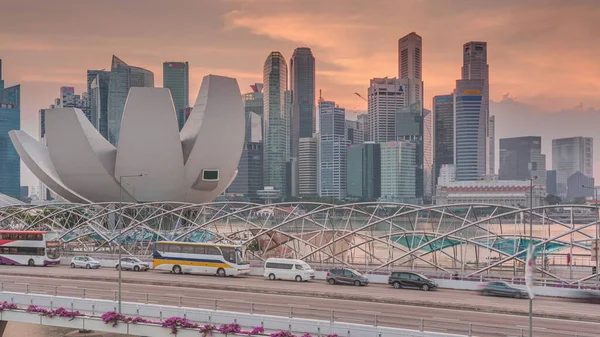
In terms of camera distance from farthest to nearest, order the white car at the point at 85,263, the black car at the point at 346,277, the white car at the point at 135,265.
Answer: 1. the white car at the point at 85,263
2. the white car at the point at 135,265
3. the black car at the point at 346,277

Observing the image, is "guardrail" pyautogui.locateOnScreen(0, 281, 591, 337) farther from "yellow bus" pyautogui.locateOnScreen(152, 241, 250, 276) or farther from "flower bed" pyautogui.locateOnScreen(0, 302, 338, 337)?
"yellow bus" pyautogui.locateOnScreen(152, 241, 250, 276)

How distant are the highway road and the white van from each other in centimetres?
62

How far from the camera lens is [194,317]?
2497 centimetres

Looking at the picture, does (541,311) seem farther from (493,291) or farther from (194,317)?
(194,317)

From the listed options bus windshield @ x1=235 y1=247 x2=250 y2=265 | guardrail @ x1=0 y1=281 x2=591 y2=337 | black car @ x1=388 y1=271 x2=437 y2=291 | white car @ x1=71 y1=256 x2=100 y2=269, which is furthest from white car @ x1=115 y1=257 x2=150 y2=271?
black car @ x1=388 y1=271 x2=437 y2=291

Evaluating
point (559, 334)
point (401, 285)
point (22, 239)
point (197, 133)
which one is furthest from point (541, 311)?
point (197, 133)

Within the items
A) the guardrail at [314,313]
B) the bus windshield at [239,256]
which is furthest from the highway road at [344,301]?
the bus windshield at [239,256]

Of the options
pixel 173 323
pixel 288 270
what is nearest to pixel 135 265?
pixel 288 270

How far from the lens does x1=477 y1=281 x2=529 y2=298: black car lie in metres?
32.2

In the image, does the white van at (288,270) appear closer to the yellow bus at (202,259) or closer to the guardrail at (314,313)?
the yellow bus at (202,259)

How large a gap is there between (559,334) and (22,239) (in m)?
36.7

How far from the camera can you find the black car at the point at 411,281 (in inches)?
1367

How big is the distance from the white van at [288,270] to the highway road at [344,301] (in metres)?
0.62

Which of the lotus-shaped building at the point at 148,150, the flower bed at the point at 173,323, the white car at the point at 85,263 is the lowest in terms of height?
the white car at the point at 85,263
